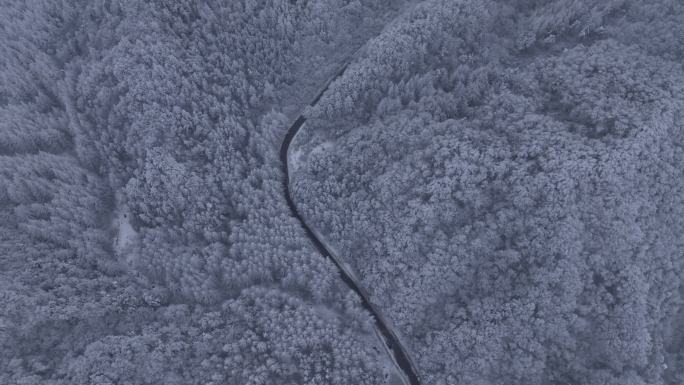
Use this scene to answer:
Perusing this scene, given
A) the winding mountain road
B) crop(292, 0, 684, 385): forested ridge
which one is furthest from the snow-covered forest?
the winding mountain road

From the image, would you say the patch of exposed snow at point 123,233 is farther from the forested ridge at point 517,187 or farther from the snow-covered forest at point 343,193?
the forested ridge at point 517,187

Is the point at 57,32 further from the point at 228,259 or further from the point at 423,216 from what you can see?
the point at 423,216

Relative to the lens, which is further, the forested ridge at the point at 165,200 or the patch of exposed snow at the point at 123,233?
the patch of exposed snow at the point at 123,233

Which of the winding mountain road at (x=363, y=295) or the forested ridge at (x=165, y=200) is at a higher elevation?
the forested ridge at (x=165, y=200)

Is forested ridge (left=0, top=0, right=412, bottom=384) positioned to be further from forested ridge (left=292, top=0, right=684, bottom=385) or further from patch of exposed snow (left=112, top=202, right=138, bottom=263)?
forested ridge (left=292, top=0, right=684, bottom=385)

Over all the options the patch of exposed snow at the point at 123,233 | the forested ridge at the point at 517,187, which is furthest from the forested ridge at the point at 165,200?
the forested ridge at the point at 517,187

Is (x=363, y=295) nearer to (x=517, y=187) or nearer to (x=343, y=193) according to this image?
(x=343, y=193)
